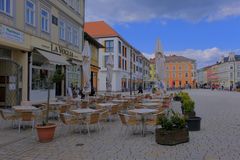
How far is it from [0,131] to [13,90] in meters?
8.35

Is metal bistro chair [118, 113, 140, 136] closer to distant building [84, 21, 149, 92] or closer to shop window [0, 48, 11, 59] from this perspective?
shop window [0, 48, 11, 59]

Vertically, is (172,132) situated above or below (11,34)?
below

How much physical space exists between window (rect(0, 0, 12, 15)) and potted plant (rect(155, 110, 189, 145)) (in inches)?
444

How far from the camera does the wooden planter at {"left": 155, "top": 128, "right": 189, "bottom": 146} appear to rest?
25.3 ft

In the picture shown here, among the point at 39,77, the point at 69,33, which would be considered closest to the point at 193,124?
the point at 39,77

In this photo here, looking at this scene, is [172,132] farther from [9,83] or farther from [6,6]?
[9,83]

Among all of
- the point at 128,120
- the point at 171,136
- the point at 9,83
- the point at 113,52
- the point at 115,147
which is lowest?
the point at 115,147

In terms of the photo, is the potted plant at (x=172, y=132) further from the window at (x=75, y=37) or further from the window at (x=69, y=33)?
the window at (x=75, y=37)

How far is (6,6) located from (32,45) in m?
3.34

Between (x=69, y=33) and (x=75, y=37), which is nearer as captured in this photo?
(x=69, y=33)

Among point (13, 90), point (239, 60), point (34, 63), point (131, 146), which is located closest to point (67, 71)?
point (34, 63)

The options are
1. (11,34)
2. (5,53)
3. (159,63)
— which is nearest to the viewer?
(11,34)

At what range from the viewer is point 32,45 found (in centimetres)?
1894

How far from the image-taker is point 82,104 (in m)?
15.3
